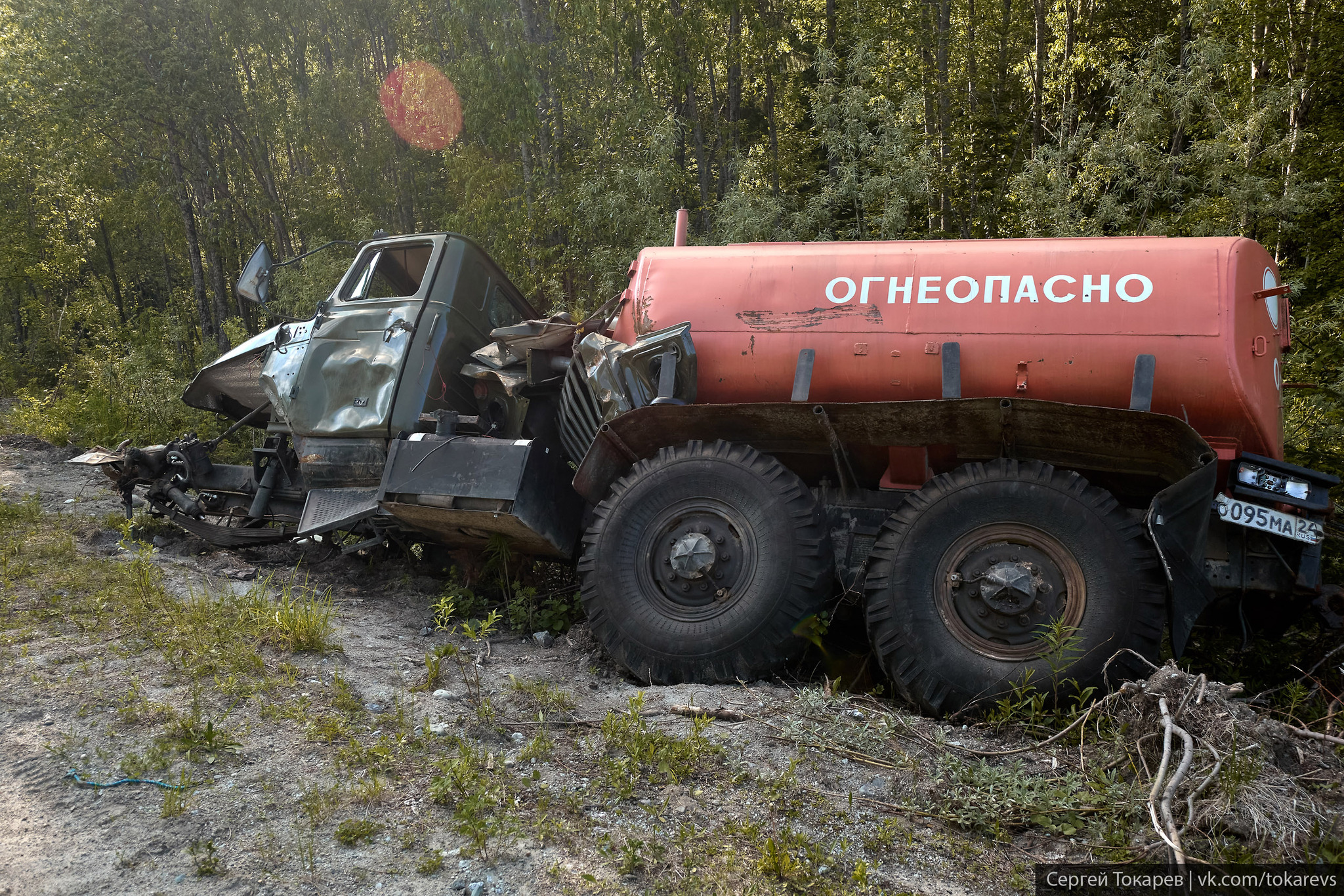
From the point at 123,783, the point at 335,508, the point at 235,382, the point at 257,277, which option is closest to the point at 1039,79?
the point at 257,277

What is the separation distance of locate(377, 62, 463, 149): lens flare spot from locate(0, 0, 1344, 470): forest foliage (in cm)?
58

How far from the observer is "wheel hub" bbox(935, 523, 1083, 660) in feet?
12.3

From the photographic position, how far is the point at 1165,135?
35.9 feet

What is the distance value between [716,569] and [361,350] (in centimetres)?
350

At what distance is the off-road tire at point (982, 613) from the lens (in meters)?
3.63

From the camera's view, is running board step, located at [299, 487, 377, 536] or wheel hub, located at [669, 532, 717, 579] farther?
running board step, located at [299, 487, 377, 536]

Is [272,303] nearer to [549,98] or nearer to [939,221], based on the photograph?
[549,98]

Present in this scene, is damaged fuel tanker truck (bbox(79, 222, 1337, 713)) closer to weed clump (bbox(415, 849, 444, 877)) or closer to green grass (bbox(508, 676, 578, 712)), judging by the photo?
green grass (bbox(508, 676, 578, 712))

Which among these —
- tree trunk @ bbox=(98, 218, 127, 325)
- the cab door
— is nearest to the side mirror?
the cab door

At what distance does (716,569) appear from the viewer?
4383mm

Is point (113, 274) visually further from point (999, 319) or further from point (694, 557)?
point (999, 319)

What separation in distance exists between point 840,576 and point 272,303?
14.1 m

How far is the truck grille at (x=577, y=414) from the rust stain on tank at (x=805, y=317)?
125cm

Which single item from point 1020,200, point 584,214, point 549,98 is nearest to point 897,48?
point 1020,200
